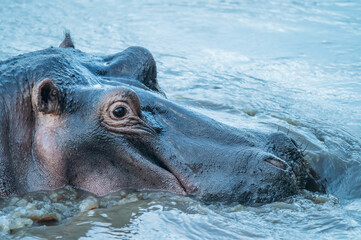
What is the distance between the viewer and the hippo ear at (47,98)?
156 inches

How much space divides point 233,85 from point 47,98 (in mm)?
4125

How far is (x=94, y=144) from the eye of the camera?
402 centimetres

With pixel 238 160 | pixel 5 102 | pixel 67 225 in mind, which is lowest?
pixel 67 225

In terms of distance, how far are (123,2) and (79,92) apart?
917 cm

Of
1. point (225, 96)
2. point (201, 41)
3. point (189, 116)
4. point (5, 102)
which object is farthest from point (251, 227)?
point (201, 41)

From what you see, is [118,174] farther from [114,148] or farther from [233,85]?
[233,85]

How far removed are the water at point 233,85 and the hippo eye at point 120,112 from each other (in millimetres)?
578

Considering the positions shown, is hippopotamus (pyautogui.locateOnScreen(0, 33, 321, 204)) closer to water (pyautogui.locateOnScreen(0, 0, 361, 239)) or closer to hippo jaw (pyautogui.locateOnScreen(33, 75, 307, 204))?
hippo jaw (pyautogui.locateOnScreen(33, 75, 307, 204))

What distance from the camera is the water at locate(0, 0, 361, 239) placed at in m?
3.83

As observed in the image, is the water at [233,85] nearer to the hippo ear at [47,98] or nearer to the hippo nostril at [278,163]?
the hippo nostril at [278,163]

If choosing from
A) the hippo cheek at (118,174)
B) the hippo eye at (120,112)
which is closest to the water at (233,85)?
the hippo cheek at (118,174)

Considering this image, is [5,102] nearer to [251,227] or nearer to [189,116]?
[189,116]

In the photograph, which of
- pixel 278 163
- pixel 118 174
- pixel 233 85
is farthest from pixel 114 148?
pixel 233 85

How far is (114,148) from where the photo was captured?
13.3ft
